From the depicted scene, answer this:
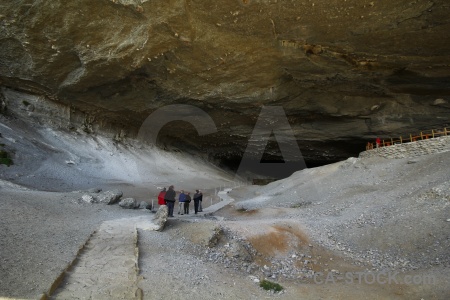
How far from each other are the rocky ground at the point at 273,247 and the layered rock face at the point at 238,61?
7.29m

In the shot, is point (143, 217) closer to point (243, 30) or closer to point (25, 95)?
point (243, 30)

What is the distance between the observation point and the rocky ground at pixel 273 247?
6.80 metres

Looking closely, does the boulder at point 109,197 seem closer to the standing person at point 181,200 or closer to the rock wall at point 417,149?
the standing person at point 181,200

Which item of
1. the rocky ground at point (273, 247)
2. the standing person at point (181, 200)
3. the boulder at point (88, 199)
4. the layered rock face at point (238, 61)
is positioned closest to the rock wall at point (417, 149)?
the rocky ground at point (273, 247)

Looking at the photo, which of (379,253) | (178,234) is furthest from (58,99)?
(379,253)

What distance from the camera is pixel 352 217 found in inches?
486

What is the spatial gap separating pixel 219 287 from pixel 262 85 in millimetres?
17507

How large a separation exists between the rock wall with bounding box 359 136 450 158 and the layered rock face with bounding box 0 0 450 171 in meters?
5.14

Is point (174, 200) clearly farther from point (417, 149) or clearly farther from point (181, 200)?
point (417, 149)

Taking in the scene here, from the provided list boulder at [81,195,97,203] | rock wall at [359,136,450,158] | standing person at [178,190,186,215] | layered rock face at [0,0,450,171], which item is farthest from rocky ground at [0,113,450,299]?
layered rock face at [0,0,450,171]

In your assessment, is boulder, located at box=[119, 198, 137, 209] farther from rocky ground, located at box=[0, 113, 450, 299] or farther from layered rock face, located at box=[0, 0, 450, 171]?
layered rock face, located at box=[0, 0, 450, 171]

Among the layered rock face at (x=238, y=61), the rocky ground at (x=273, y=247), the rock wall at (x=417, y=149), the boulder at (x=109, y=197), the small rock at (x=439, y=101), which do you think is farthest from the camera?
the small rock at (x=439, y=101)

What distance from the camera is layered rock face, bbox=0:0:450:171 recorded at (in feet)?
51.0

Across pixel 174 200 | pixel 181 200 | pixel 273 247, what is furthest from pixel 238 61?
pixel 273 247
